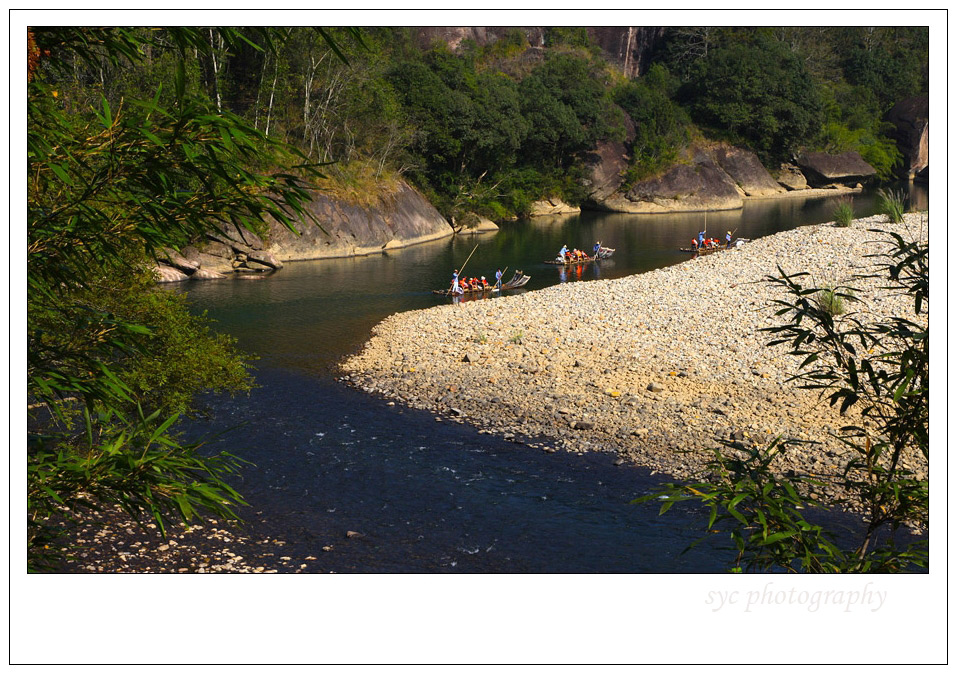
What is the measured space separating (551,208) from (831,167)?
79.3ft

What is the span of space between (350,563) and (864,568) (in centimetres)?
709

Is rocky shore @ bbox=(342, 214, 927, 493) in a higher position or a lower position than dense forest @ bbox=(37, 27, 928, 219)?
lower

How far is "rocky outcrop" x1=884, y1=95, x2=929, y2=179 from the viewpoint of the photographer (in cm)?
6731

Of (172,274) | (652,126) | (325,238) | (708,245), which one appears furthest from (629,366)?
(652,126)

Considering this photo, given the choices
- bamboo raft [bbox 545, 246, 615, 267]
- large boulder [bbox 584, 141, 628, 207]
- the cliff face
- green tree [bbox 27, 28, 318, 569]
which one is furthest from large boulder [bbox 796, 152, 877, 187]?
green tree [bbox 27, 28, 318, 569]

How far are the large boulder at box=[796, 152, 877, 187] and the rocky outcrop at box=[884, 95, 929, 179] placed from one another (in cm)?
458

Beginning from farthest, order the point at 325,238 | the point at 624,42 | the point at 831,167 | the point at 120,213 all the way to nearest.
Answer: the point at 624,42 → the point at 831,167 → the point at 325,238 → the point at 120,213

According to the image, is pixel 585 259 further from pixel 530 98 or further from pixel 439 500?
pixel 439 500

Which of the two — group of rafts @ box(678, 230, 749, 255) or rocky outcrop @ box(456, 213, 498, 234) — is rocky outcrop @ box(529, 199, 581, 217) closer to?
rocky outcrop @ box(456, 213, 498, 234)

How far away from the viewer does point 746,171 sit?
62.3m

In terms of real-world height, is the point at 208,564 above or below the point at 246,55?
below

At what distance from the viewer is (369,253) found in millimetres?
38375
